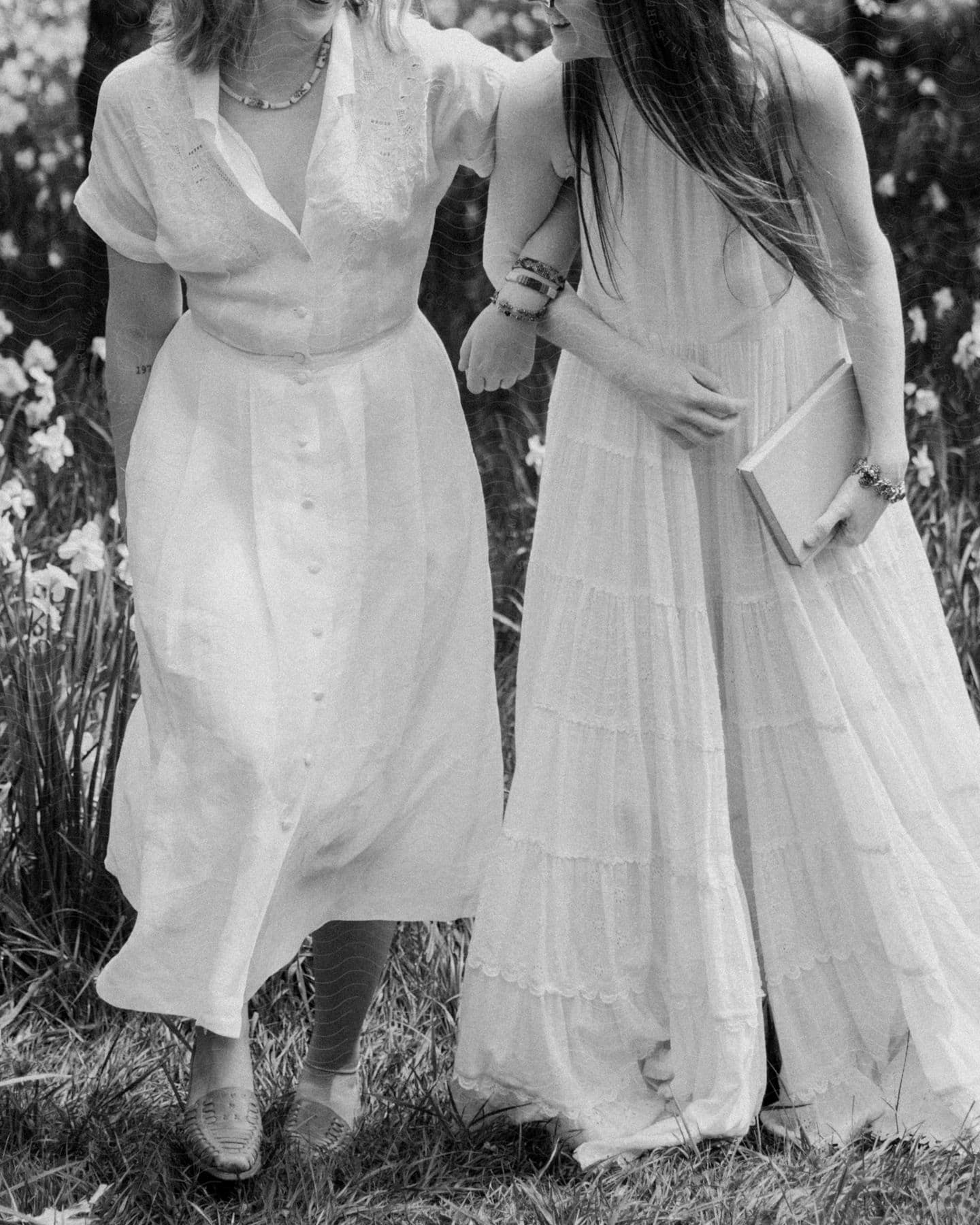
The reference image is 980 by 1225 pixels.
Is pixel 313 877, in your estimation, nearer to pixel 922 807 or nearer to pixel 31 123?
pixel 922 807

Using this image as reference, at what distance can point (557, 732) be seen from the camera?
7.02 ft

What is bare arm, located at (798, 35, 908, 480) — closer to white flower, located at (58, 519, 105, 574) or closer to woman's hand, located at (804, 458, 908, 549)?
woman's hand, located at (804, 458, 908, 549)

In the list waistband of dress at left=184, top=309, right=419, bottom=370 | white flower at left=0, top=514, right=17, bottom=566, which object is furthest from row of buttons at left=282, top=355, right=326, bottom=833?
white flower at left=0, top=514, right=17, bottom=566

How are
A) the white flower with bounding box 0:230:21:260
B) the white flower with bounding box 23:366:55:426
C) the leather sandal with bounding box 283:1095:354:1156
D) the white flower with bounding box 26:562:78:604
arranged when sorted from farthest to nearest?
the white flower with bounding box 0:230:21:260 → the white flower with bounding box 23:366:55:426 → the white flower with bounding box 26:562:78:604 → the leather sandal with bounding box 283:1095:354:1156

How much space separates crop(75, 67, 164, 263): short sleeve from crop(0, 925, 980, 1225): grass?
991 mm

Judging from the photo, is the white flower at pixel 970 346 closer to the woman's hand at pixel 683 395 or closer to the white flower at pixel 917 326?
the white flower at pixel 917 326

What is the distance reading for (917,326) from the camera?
11.6ft

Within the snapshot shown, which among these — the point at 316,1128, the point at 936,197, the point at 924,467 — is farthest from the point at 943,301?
the point at 316,1128

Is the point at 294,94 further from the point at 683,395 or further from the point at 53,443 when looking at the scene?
the point at 53,443

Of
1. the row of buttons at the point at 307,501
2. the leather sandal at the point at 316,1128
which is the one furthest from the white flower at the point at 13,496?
the leather sandal at the point at 316,1128

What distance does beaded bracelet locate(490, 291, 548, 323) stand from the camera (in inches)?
81.4

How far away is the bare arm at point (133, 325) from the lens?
6.81ft

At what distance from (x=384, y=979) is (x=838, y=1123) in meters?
0.71

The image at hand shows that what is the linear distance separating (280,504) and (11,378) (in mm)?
1707
